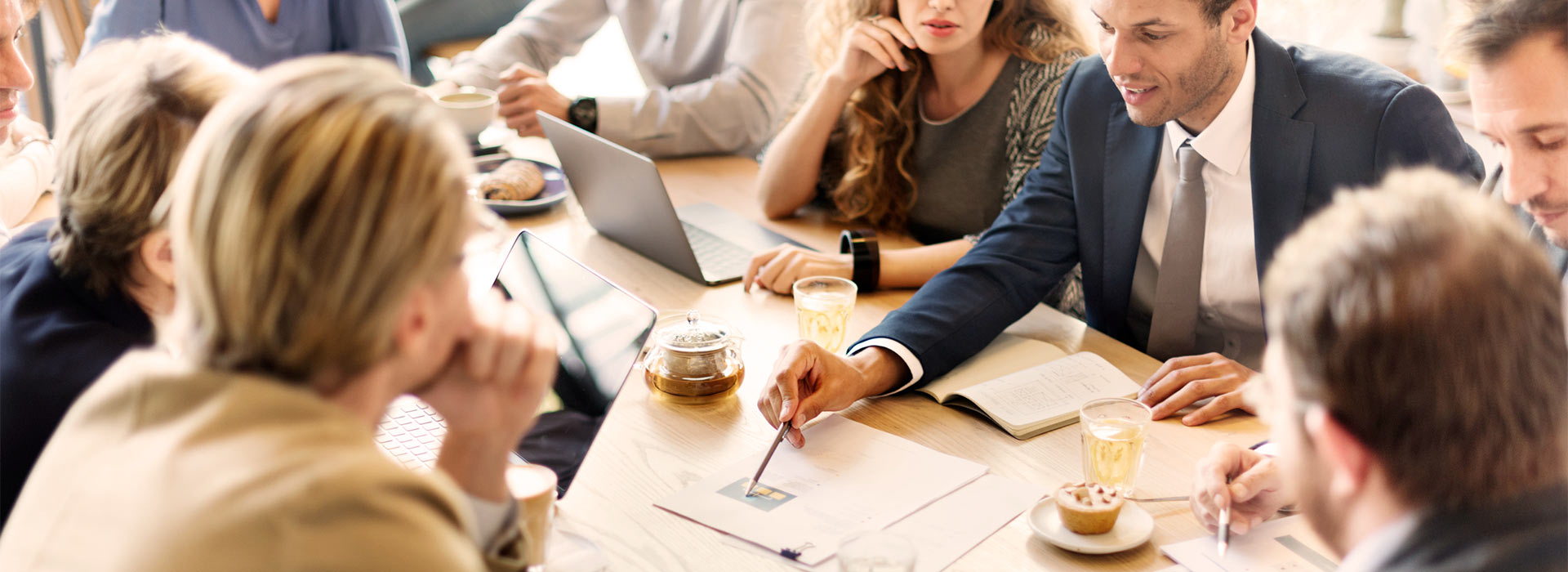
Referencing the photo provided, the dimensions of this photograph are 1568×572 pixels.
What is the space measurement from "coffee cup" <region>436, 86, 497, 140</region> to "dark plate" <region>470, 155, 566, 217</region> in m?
0.08

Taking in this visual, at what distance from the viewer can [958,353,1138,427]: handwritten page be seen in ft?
4.55

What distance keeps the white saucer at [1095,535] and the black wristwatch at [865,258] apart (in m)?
0.73

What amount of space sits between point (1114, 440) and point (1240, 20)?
→ 757mm

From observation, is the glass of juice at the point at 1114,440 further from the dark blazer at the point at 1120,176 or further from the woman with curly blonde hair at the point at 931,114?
the woman with curly blonde hair at the point at 931,114

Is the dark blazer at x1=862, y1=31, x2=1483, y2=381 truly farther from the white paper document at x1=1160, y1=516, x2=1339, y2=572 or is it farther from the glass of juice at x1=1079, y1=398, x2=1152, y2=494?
the white paper document at x1=1160, y1=516, x2=1339, y2=572

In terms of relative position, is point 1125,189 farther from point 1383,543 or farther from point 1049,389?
point 1383,543

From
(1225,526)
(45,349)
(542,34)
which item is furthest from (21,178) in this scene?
(1225,526)

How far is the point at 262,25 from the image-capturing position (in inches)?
94.2

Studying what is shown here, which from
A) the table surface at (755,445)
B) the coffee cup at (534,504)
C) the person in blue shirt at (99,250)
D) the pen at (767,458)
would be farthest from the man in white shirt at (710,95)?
the coffee cup at (534,504)

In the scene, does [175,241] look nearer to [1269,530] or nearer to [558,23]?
[1269,530]

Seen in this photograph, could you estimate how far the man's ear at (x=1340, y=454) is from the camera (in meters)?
0.78

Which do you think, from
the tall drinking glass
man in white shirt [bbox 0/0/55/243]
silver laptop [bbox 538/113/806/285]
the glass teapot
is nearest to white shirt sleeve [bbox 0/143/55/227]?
man in white shirt [bbox 0/0/55/243]

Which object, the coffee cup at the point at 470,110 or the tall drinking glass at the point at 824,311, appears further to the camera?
the coffee cup at the point at 470,110

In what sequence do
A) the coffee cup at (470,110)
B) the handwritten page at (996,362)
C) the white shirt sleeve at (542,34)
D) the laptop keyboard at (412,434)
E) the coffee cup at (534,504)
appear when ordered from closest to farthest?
the coffee cup at (534,504) < the laptop keyboard at (412,434) < the handwritten page at (996,362) < the coffee cup at (470,110) < the white shirt sleeve at (542,34)
